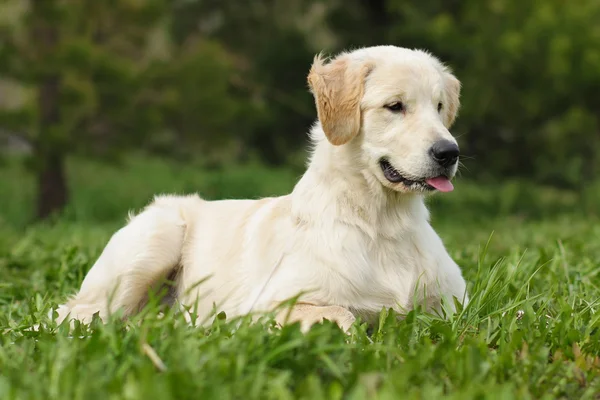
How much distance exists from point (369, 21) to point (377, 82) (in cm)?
850

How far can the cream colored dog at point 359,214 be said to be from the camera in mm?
3561

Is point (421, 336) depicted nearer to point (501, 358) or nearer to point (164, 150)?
point (501, 358)

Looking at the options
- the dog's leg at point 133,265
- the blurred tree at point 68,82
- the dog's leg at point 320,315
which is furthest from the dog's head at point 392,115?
the blurred tree at point 68,82

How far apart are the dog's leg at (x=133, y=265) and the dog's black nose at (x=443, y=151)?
1.59 metres

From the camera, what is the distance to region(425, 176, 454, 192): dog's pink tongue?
3.61m

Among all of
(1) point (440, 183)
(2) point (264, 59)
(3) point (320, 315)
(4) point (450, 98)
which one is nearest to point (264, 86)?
(2) point (264, 59)

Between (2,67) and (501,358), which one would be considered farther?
(2,67)

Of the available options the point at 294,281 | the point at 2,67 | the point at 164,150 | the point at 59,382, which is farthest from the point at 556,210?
the point at 59,382

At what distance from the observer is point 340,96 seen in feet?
12.3

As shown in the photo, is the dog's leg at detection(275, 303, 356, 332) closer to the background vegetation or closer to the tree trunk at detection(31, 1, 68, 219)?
the background vegetation

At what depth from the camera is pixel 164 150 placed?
45.9 ft

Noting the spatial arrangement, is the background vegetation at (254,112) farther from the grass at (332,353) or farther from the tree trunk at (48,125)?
the grass at (332,353)

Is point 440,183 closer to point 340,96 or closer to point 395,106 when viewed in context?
point 395,106

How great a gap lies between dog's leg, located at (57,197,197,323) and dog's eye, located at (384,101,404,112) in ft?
4.70
